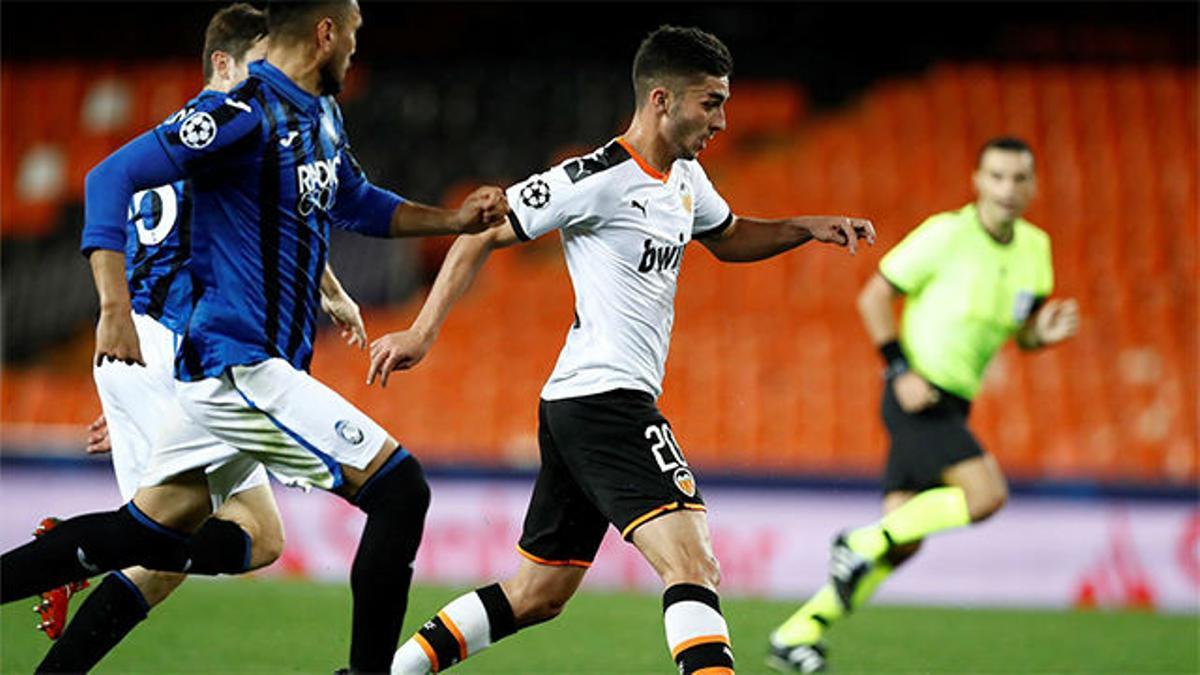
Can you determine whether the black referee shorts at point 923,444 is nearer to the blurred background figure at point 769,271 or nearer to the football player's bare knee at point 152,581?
the blurred background figure at point 769,271

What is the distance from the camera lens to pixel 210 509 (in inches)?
177

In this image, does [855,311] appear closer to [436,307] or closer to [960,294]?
[960,294]

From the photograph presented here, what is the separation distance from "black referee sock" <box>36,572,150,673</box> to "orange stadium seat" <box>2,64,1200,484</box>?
16.5 feet

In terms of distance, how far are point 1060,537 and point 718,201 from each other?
525 centimetres

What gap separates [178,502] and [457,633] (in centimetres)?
85

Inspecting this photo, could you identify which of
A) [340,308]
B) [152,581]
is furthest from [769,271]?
[152,581]

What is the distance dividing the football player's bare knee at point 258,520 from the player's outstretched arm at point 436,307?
2.68 feet

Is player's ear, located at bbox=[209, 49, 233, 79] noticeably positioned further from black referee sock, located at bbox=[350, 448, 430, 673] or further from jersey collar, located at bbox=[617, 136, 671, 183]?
black referee sock, located at bbox=[350, 448, 430, 673]

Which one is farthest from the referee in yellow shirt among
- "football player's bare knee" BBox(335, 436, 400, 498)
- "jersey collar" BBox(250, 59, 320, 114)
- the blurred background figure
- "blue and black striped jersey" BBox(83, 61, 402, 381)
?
"jersey collar" BBox(250, 59, 320, 114)

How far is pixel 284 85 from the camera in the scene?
4176mm

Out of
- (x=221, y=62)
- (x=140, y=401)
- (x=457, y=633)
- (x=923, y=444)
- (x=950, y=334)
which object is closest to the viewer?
(x=457, y=633)

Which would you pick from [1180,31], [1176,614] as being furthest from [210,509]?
[1180,31]

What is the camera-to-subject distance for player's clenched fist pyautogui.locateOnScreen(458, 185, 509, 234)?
13.8 feet

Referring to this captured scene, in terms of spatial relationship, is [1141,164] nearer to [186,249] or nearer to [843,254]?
[843,254]
